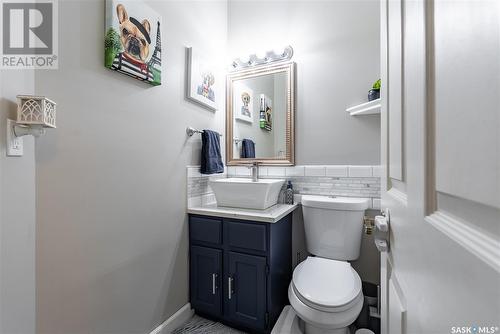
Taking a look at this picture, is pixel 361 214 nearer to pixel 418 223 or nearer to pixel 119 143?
pixel 418 223

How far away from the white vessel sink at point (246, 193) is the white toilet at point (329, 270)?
29cm

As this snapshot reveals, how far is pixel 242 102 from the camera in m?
2.11

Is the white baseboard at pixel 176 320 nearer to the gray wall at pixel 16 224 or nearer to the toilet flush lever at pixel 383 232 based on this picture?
the gray wall at pixel 16 224

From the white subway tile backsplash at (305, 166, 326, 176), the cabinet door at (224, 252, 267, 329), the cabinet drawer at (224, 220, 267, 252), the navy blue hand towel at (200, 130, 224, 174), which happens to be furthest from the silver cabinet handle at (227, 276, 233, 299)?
the white subway tile backsplash at (305, 166, 326, 176)

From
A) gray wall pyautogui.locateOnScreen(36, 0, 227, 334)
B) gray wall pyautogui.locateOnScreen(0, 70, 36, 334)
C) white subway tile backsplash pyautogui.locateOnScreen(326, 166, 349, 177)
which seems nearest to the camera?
gray wall pyautogui.locateOnScreen(0, 70, 36, 334)

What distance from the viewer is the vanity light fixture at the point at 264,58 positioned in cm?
191

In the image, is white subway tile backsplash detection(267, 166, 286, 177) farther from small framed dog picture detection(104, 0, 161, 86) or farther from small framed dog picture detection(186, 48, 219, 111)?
small framed dog picture detection(104, 0, 161, 86)

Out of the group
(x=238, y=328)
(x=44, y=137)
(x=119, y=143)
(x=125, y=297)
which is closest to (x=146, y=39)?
(x=119, y=143)

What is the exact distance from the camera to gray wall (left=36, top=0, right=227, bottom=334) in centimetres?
91

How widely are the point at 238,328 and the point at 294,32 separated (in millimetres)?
2335

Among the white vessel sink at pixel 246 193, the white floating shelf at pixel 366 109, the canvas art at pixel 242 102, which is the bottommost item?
the white vessel sink at pixel 246 193

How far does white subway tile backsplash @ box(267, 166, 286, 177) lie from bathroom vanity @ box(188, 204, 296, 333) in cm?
39
